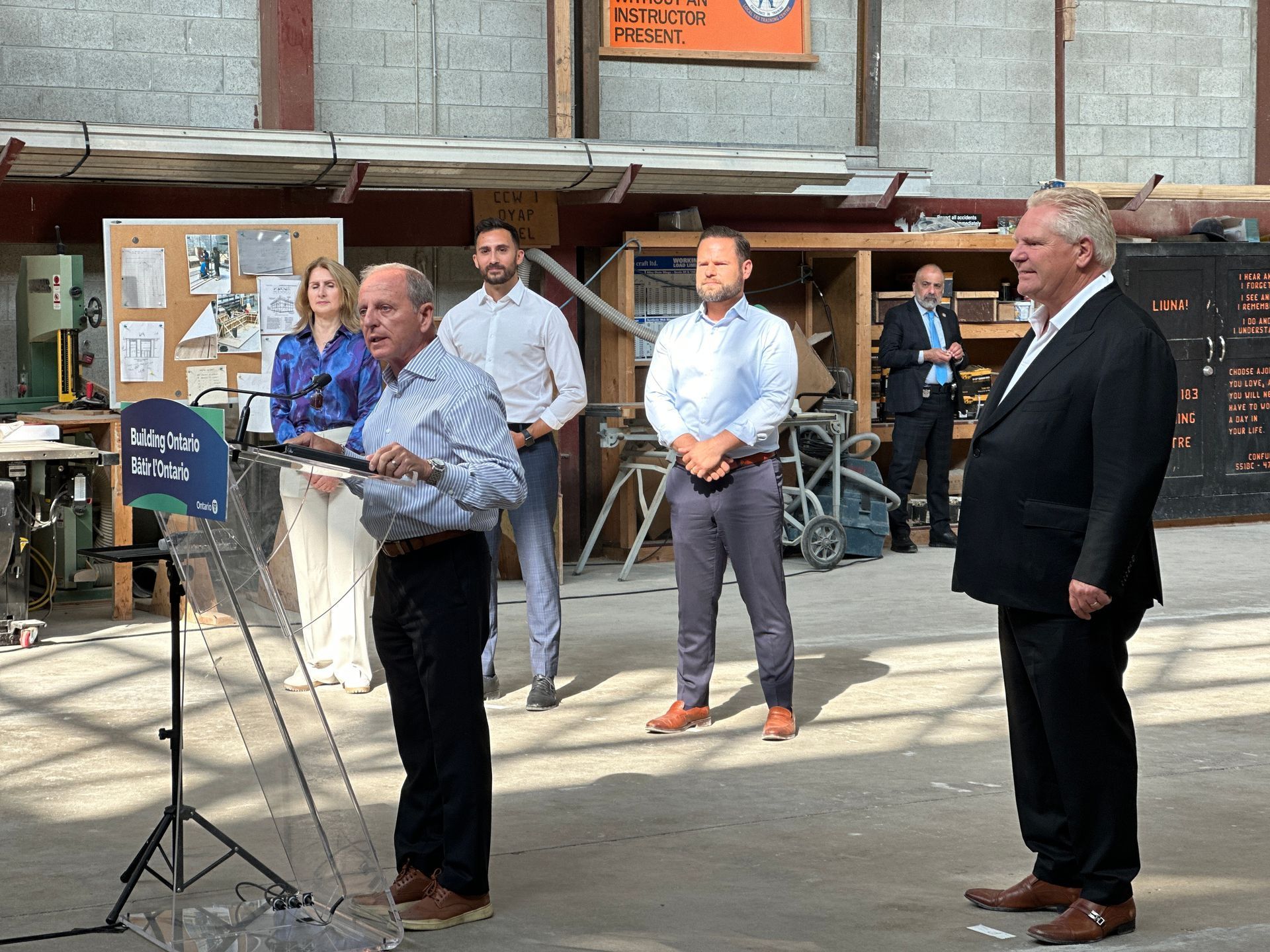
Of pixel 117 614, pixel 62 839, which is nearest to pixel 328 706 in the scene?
pixel 62 839

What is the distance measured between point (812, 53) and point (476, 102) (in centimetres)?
220

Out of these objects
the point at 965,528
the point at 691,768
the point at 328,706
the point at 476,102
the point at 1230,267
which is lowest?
the point at 691,768

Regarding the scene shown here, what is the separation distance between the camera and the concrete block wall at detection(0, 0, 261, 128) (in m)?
8.09

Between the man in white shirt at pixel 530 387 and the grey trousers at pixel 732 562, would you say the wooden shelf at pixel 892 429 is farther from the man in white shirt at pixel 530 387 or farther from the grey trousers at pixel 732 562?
the grey trousers at pixel 732 562

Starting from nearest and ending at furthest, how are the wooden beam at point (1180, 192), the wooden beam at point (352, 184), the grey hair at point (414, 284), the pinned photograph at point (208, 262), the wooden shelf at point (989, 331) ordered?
the grey hair at point (414, 284) < the pinned photograph at point (208, 262) < the wooden beam at point (352, 184) < the wooden shelf at point (989, 331) < the wooden beam at point (1180, 192)

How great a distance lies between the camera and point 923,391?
897cm

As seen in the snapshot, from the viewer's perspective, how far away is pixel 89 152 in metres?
7.07

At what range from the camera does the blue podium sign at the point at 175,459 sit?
2871 millimetres

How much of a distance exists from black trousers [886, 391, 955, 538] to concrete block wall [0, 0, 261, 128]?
4154 mm

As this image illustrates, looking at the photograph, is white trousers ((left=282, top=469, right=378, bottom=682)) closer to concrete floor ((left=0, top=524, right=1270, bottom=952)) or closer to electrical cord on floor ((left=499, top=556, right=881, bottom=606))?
concrete floor ((left=0, top=524, right=1270, bottom=952))

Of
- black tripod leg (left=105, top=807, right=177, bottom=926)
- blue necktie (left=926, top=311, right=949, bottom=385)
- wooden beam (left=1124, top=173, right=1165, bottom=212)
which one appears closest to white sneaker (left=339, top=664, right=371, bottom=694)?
black tripod leg (left=105, top=807, right=177, bottom=926)

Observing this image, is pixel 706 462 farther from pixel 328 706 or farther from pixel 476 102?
pixel 476 102

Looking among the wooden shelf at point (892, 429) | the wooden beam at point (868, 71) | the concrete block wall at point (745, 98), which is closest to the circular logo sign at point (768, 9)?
the concrete block wall at point (745, 98)

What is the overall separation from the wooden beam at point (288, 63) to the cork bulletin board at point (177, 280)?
1.08 metres
